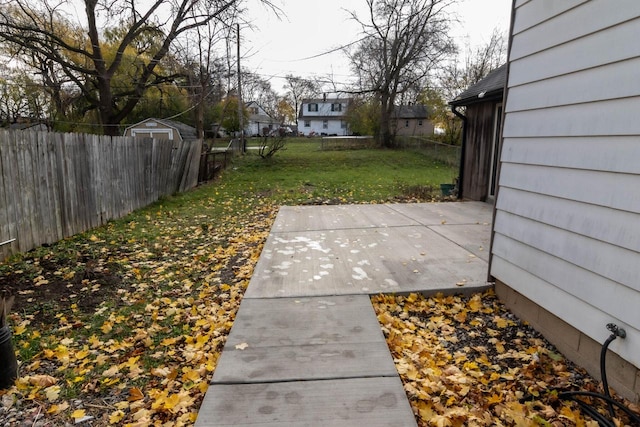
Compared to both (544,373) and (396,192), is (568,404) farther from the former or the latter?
(396,192)

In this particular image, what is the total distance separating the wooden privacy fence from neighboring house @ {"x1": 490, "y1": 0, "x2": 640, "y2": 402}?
5.64 meters

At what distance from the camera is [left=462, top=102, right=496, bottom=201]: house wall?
8258mm

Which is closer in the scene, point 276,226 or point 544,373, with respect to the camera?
point 544,373

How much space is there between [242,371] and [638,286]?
7.35ft

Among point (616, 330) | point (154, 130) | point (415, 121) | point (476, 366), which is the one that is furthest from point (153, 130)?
point (415, 121)

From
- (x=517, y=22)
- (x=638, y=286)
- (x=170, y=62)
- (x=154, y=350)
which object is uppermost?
(x=170, y=62)

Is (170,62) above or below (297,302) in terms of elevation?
above

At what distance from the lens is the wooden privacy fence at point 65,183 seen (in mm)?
4809

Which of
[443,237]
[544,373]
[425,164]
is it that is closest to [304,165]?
[425,164]

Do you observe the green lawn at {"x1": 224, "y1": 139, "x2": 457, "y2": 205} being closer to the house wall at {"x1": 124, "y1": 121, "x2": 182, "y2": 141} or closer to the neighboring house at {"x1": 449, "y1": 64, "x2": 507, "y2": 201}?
the neighboring house at {"x1": 449, "y1": 64, "x2": 507, "y2": 201}

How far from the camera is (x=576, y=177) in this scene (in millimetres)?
2412

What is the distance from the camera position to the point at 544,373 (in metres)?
2.42

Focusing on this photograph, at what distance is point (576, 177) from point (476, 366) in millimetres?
1364

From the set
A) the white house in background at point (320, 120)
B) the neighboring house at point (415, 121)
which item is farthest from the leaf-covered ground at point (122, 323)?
the white house in background at point (320, 120)
